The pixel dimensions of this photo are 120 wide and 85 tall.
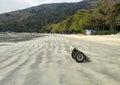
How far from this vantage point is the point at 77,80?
8070 mm

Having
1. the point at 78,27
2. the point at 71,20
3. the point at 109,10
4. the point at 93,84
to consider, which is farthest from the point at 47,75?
the point at 71,20


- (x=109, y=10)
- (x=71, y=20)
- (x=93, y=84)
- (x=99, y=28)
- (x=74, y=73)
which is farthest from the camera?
(x=71, y=20)

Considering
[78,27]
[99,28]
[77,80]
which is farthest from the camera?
[78,27]

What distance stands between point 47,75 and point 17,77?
917 mm

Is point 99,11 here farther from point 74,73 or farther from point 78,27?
point 74,73

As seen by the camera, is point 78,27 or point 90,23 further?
point 78,27

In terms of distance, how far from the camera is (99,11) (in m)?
88.1

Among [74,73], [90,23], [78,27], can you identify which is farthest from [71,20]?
[74,73]

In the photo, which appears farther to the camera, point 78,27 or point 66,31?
point 66,31

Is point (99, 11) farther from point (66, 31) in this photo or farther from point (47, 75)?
point (47, 75)

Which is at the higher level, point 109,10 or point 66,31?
point 109,10

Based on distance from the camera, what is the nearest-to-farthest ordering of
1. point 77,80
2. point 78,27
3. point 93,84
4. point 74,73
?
point 93,84, point 77,80, point 74,73, point 78,27

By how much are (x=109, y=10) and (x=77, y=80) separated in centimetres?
7724

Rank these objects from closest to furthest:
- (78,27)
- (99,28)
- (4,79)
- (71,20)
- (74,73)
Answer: (4,79) < (74,73) < (99,28) < (78,27) < (71,20)
